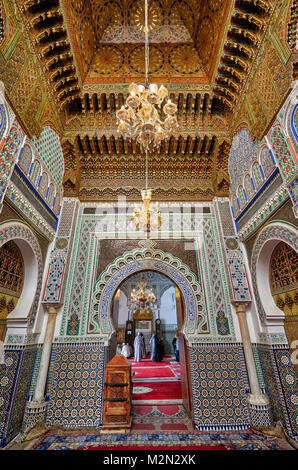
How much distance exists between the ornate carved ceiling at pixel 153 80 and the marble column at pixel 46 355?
7.19ft

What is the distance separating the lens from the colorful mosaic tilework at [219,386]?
312cm

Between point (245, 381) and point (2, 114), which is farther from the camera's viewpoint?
point (245, 381)

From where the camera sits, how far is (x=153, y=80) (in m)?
4.30

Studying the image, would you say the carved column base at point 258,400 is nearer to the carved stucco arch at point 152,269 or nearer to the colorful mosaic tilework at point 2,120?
the carved stucco arch at point 152,269

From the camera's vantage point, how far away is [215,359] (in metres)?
3.42

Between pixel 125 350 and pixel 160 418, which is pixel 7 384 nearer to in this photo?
pixel 160 418

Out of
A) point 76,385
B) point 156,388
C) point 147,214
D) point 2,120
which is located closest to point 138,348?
point 156,388

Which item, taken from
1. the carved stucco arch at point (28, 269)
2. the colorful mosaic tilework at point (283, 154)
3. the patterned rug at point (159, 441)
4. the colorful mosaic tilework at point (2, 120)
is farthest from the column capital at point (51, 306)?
the colorful mosaic tilework at point (283, 154)

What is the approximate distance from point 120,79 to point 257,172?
3.09m

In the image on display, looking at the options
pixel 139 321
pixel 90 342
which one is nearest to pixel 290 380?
pixel 90 342

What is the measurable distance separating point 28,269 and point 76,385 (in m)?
1.89

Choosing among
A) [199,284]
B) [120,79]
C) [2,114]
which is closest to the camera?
[2,114]

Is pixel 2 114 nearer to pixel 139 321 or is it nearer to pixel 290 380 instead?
pixel 290 380

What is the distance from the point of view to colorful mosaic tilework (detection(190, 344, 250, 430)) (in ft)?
10.2
